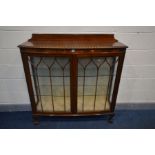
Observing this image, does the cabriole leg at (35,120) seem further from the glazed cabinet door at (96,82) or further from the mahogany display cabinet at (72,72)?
the glazed cabinet door at (96,82)

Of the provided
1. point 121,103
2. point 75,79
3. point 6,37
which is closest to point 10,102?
point 6,37

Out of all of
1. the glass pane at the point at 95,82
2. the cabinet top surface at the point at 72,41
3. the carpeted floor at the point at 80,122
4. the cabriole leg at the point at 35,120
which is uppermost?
the cabinet top surface at the point at 72,41

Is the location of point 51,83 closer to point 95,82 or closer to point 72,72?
point 72,72

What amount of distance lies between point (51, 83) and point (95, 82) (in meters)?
0.43

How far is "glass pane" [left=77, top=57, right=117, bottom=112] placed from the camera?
153 cm

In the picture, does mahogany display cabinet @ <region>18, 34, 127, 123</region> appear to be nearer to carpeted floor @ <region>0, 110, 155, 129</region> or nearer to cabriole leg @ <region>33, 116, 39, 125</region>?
cabriole leg @ <region>33, 116, 39, 125</region>

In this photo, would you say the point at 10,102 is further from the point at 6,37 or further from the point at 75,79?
the point at 75,79

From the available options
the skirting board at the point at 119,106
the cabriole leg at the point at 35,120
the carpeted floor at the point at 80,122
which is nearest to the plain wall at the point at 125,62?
the skirting board at the point at 119,106

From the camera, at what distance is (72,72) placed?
1.47m

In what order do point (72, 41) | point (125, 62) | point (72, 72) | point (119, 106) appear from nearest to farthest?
point (72, 72) < point (72, 41) < point (125, 62) < point (119, 106)

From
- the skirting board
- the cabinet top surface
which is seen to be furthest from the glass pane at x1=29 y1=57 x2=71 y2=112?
the skirting board

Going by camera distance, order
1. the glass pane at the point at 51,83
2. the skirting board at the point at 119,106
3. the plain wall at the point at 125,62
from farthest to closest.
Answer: the skirting board at the point at 119,106
the plain wall at the point at 125,62
the glass pane at the point at 51,83

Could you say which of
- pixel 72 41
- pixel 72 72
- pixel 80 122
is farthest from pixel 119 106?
pixel 72 41

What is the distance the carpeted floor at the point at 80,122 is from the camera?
1.85 meters
